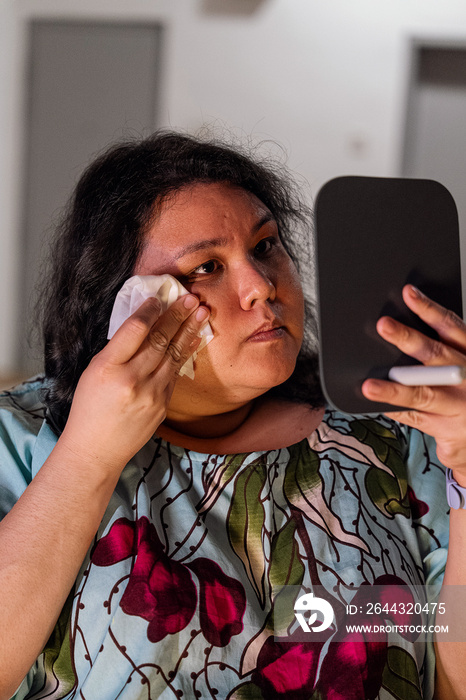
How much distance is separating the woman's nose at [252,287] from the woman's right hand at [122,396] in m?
0.15

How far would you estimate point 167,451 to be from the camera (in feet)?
3.74

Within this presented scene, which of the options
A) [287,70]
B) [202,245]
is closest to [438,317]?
[202,245]

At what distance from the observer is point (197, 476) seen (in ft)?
3.65

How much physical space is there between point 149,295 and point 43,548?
15.8 inches

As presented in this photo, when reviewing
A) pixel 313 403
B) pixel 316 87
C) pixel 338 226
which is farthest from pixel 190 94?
pixel 338 226

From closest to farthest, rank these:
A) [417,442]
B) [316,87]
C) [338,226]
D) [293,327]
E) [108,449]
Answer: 1. [338,226]
2. [108,449]
3. [293,327]
4. [417,442]
5. [316,87]

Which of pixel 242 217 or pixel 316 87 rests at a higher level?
pixel 316 87

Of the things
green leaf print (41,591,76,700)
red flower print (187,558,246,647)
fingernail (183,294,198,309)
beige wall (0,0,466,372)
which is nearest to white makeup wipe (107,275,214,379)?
fingernail (183,294,198,309)

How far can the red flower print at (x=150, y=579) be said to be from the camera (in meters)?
0.94

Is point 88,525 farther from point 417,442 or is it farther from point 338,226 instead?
point 417,442

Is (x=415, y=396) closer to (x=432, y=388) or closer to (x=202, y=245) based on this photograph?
(x=432, y=388)

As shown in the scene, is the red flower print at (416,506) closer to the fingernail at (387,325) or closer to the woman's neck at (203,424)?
the woman's neck at (203,424)

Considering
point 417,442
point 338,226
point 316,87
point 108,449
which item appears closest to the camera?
point 338,226

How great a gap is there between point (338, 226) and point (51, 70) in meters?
4.19
